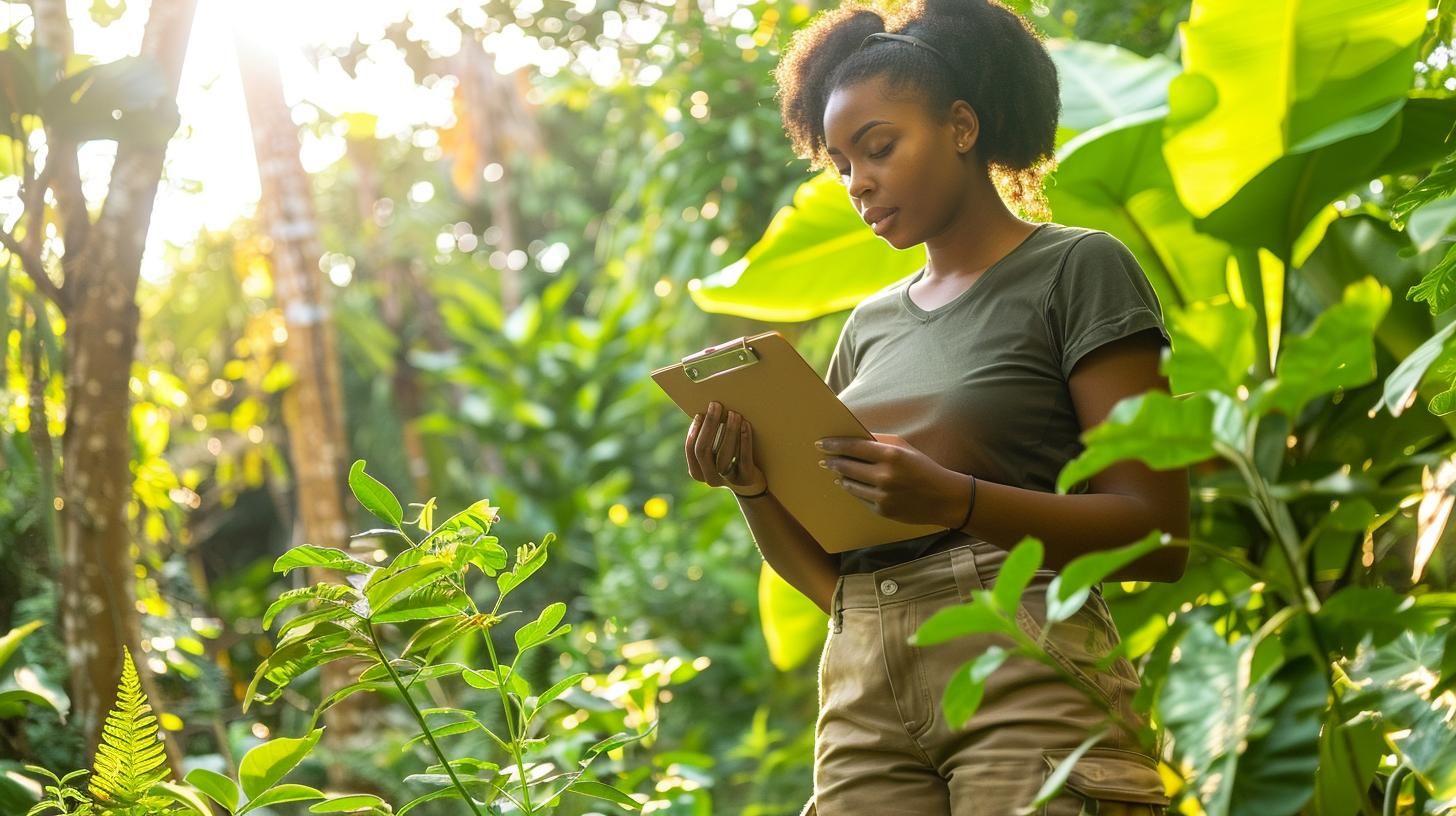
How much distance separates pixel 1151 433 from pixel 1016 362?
45 cm

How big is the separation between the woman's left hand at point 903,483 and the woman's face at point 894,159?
288 mm

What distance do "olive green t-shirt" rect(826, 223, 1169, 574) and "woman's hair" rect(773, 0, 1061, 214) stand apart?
0.58 ft

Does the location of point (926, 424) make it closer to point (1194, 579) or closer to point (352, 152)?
point (1194, 579)

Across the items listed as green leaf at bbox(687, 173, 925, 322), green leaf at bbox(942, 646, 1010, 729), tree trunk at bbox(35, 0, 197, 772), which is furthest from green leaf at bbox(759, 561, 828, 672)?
green leaf at bbox(942, 646, 1010, 729)

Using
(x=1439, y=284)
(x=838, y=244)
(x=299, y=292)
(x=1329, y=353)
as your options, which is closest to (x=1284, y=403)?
(x=1329, y=353)

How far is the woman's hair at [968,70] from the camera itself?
4.54ft

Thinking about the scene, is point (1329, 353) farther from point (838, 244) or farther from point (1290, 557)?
point (838, 244)

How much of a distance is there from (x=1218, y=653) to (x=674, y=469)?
5172 mm

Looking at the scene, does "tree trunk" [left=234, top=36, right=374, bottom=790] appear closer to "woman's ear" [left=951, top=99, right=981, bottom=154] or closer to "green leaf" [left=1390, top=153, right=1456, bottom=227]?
"woman's ear" [left=951, top=99, right=981, bottom=154]

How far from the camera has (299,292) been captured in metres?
4.38

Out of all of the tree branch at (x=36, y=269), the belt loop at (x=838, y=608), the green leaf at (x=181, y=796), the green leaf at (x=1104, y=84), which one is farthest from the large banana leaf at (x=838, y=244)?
the green leaf at (x=181, y=796)

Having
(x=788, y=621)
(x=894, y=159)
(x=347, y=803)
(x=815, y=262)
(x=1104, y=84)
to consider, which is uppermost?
(x=1104, y=84)


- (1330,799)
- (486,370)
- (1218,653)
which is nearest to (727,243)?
(486,370)

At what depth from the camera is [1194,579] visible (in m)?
2.23
